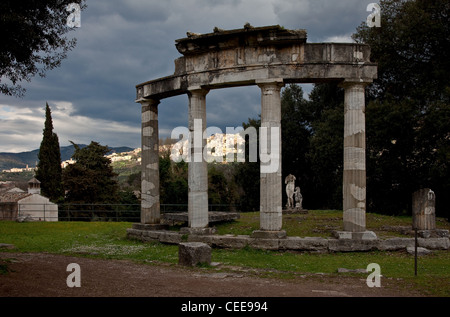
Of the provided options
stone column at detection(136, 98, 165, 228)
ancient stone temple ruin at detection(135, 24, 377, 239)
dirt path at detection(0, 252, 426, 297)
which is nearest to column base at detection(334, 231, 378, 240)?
ancient stone temple ruin at detection(135, 24, 377, 239)

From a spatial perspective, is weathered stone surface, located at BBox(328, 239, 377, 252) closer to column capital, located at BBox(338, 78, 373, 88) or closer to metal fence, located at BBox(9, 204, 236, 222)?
column capital, located at BBox(338, 78, 373, 88)

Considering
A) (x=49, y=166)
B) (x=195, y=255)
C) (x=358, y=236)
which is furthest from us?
(x=49, y=166)

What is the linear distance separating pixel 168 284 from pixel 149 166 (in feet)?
29.3

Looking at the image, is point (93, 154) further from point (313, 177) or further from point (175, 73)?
point (175, 73)

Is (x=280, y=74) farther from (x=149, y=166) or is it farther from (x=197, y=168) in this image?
(x=149, y=166)

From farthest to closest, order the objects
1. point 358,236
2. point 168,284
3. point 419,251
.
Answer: point 358,236 → point 419,251 → point 168,284

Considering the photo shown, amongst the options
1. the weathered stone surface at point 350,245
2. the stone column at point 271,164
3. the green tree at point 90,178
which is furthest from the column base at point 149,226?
the green tree at point 90,178

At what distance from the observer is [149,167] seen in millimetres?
17125

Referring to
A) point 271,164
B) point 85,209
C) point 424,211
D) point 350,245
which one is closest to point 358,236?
point 350,245

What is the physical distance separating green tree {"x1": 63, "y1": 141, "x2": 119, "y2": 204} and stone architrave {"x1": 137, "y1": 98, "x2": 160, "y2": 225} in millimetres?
23186

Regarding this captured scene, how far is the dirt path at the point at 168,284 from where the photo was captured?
7.91m

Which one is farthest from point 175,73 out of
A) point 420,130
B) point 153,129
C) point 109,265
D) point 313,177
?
point 313,177

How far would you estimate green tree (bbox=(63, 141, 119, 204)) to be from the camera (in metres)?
38.6
